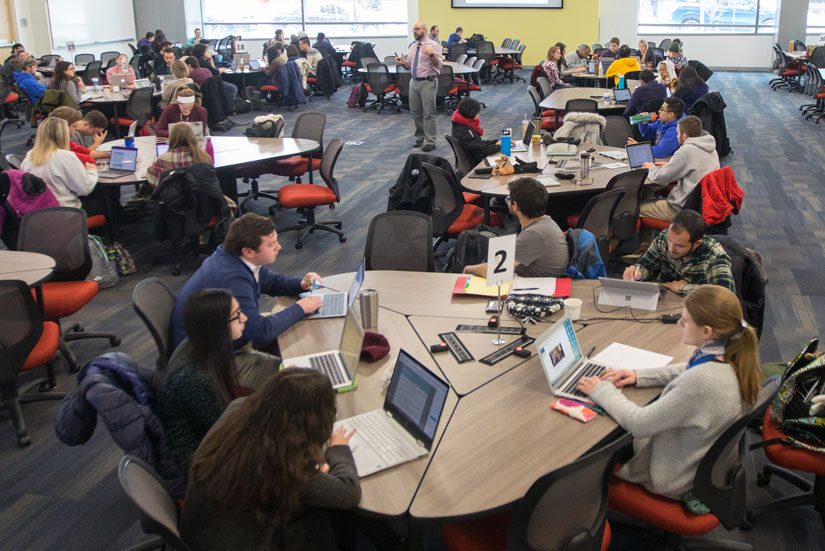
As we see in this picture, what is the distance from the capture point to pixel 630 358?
3.30 metres

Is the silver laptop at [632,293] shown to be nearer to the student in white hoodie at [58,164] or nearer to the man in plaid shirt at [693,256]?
the man in plaid shirt at [693,256]

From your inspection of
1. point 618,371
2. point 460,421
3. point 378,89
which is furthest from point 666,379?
point 378,89

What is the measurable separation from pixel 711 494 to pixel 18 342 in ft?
10.4

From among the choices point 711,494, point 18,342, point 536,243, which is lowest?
point 711,494

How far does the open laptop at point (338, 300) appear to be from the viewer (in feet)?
11.9

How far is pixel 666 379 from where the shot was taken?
309cm

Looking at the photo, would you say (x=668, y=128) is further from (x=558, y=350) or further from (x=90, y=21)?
(x=90, y=21)

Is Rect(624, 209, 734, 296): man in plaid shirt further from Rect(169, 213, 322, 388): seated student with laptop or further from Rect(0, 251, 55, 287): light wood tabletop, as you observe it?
Rect(0, 251, 55, 287): light wood tabletop

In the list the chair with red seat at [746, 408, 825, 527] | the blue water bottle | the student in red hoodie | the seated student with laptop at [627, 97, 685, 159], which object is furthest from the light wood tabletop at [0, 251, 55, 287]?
the seated student with laptop at [627, 97, 685, 159]

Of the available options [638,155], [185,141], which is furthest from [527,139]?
[185,141]

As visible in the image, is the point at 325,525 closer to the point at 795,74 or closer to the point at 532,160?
the point at 532,160

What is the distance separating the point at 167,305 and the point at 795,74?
51.1 feet

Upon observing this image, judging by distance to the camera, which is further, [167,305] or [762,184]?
[762,184]

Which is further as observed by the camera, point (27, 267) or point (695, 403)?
point (27, 267)
